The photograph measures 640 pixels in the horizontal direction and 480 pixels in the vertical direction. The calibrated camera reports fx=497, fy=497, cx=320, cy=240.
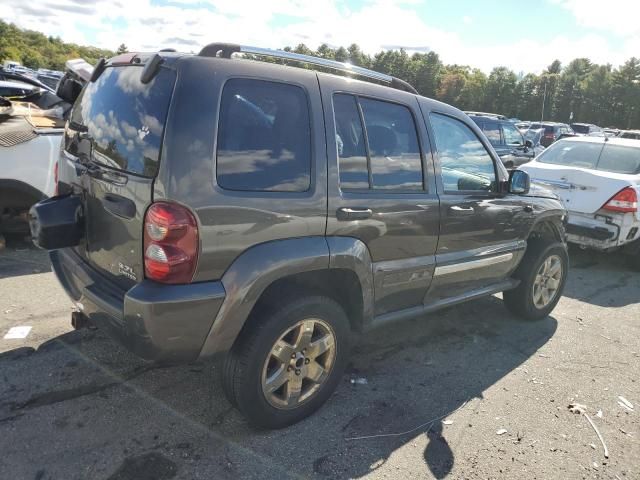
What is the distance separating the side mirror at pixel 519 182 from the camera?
13.2ft

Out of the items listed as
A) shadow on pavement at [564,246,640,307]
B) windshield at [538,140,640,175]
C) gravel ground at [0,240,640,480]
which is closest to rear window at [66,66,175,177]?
gravel ground at [0,240,640,480]

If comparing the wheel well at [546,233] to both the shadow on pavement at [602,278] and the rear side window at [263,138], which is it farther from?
the rear side window at [263,138]

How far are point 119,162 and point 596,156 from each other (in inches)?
271

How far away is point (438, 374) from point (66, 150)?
300 cm

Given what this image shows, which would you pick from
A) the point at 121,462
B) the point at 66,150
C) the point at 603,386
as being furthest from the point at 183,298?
the point at 603,386

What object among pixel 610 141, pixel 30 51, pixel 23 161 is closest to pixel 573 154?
pixel 610 141

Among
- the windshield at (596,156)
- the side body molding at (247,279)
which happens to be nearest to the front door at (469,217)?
the side body molding at (247,279)

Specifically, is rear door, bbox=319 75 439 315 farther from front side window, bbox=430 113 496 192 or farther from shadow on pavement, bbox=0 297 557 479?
shadow on pavement, bbox=0 297 557 479

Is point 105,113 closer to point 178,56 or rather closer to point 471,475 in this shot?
point 178,56

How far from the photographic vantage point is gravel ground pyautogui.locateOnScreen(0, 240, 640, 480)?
260 centimetres

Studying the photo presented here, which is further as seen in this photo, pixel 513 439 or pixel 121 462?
pixel 513 439

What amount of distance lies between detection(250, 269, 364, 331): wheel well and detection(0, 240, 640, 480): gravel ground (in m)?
0.63

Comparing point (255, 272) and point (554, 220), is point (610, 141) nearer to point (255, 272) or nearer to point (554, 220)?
point (554, 220)

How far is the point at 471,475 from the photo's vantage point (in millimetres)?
2666
